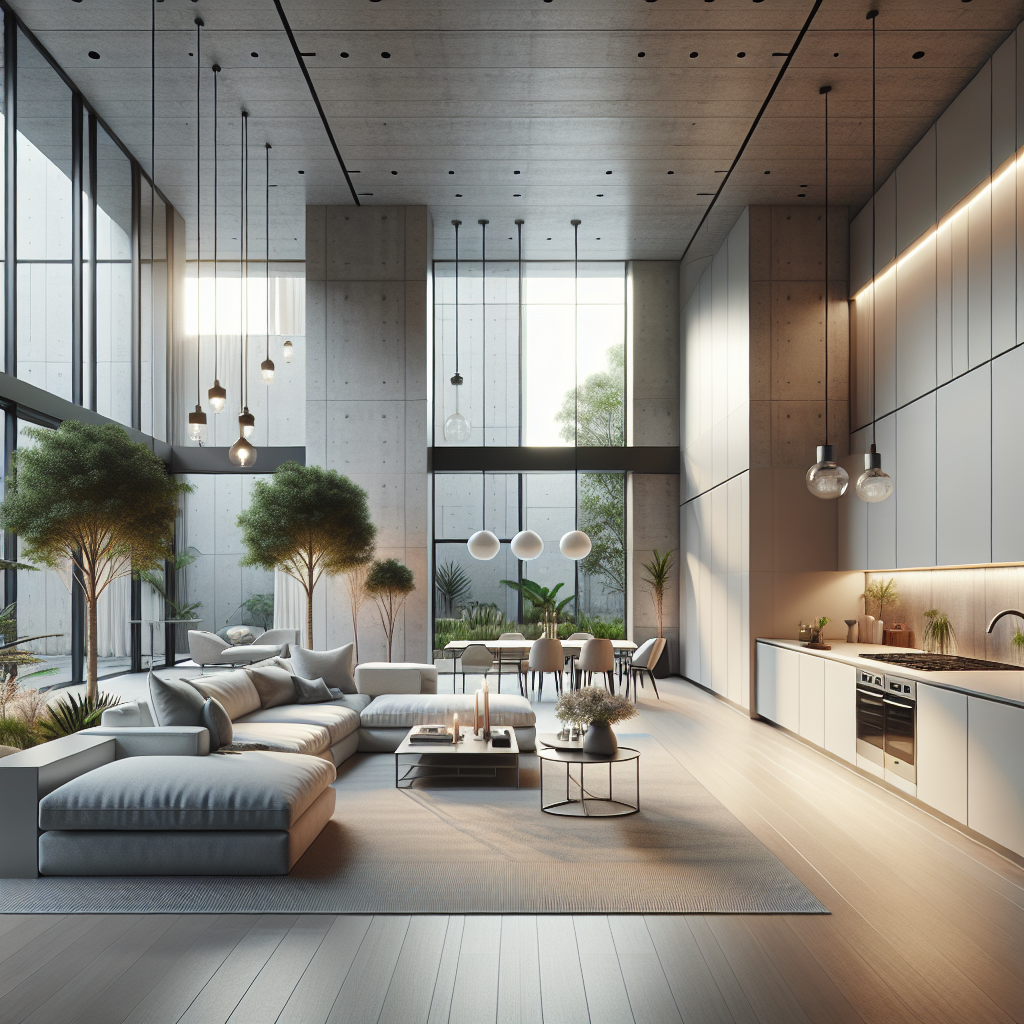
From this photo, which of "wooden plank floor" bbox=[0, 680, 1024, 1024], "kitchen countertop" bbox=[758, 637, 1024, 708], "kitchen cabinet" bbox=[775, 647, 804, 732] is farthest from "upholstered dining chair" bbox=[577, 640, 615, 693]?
"wooden plank floor" bbox=[0, 680, 1024, 1024]

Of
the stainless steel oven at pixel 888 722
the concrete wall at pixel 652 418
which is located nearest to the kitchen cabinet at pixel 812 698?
the stainless steel oven at pixel 888 722

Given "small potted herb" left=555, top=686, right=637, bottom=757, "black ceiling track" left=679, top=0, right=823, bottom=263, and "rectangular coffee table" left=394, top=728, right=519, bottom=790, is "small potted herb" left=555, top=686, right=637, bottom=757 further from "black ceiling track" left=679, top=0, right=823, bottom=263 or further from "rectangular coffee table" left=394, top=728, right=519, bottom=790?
"black ceiling track" left=679, top=0, right=823, bottom=263

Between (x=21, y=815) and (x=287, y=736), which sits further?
(x=287, y=736)

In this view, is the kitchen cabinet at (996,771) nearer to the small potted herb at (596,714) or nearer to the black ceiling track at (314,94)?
the small potted herb at (596,714)

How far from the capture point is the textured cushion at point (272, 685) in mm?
6691

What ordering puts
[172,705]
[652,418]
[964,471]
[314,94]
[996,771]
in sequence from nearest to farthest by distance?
[996,771]
[172,705]
[964,471]
[314,94]
[652,418]

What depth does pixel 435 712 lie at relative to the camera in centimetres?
689

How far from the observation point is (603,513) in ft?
45.0

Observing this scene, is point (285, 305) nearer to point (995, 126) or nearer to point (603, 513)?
point (603, 513)

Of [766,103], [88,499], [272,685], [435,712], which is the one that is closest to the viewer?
[88,499]

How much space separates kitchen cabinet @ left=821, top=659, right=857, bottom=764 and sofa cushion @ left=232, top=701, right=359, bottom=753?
3812 mm

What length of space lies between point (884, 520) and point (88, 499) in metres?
6.53

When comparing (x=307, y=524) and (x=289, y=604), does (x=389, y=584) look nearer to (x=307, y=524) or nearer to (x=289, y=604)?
(x=307, y=524)

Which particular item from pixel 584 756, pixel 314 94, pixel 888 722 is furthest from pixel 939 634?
pixel 314 94
